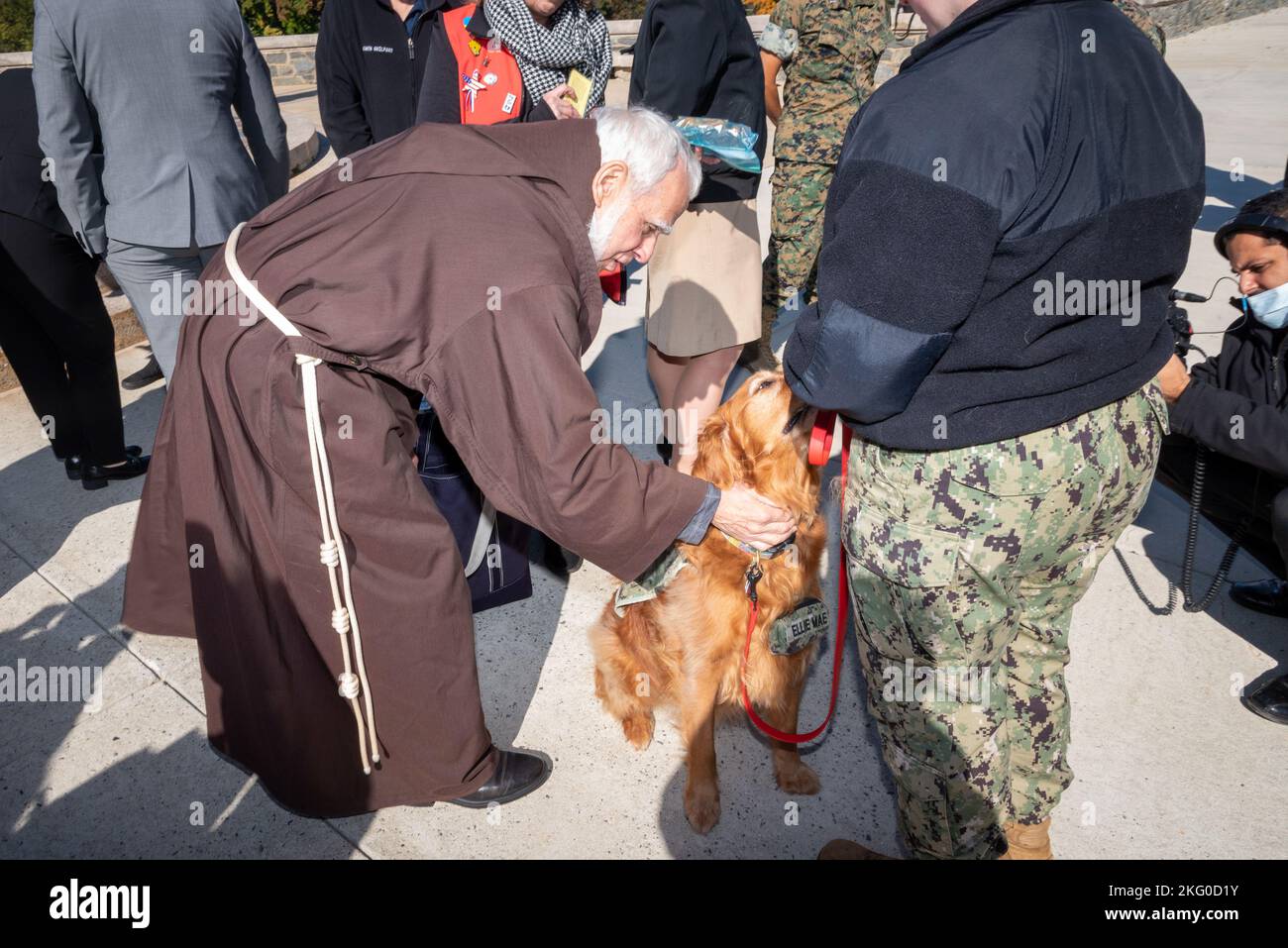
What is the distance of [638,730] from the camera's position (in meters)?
2.78

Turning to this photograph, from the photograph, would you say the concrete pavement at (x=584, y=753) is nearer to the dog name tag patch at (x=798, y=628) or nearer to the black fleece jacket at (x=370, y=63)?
the dog name tag patch at (x=798, y=628)

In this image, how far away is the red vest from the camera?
11.4ft

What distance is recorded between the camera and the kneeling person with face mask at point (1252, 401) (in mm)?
2604

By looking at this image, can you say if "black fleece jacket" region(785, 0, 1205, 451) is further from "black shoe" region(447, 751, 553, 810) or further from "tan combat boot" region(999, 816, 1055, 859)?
"black shoe" region(447, 751, 553, 810)

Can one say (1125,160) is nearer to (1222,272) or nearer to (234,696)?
Answer: (234,696)

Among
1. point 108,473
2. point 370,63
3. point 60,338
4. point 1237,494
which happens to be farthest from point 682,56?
point 108,473

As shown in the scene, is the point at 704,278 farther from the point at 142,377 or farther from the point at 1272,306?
the point at 142,377

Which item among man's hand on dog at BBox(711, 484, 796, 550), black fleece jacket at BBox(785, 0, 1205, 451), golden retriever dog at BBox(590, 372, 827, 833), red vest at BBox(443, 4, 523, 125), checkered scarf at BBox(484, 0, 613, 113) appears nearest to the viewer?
black fleece jacket at BBox(785, 0, 1205, 451)

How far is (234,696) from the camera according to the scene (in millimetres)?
2256

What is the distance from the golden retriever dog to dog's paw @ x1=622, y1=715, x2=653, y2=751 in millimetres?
41

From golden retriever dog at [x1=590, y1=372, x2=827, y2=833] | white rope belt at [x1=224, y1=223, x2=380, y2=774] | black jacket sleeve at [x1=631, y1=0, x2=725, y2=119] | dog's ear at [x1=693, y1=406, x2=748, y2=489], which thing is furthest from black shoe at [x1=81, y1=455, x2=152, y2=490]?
dog's ear at [x1=693, y1=406, x2=748, y2=489]

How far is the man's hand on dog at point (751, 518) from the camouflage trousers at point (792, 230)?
2.42 m
